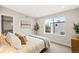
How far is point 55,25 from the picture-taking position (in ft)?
5.78

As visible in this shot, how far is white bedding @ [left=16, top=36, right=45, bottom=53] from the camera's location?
1.59 m

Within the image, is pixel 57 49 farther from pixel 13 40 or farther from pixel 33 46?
pixel 13 40

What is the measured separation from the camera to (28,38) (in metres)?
1.70

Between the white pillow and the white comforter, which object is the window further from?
the white comforter

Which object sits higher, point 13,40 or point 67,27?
point 67,27

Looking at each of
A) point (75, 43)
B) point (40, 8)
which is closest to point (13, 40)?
point (40, 8)

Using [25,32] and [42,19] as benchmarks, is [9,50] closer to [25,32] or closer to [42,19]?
[25,32]

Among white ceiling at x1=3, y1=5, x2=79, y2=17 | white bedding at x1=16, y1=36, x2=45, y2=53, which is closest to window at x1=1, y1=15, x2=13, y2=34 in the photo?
white ceiling at x1=3, y1=5, x2=79, y2=17

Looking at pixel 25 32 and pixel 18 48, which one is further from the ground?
pixel 25 32

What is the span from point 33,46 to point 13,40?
368mm

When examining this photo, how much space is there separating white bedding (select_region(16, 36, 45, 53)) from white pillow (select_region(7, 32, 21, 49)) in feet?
0.29

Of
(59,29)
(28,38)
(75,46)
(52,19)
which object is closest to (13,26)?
(28,38)

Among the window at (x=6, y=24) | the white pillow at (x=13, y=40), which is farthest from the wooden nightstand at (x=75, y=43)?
the window at (x=6, y=24)

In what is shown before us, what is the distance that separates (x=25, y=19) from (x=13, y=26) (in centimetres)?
26
